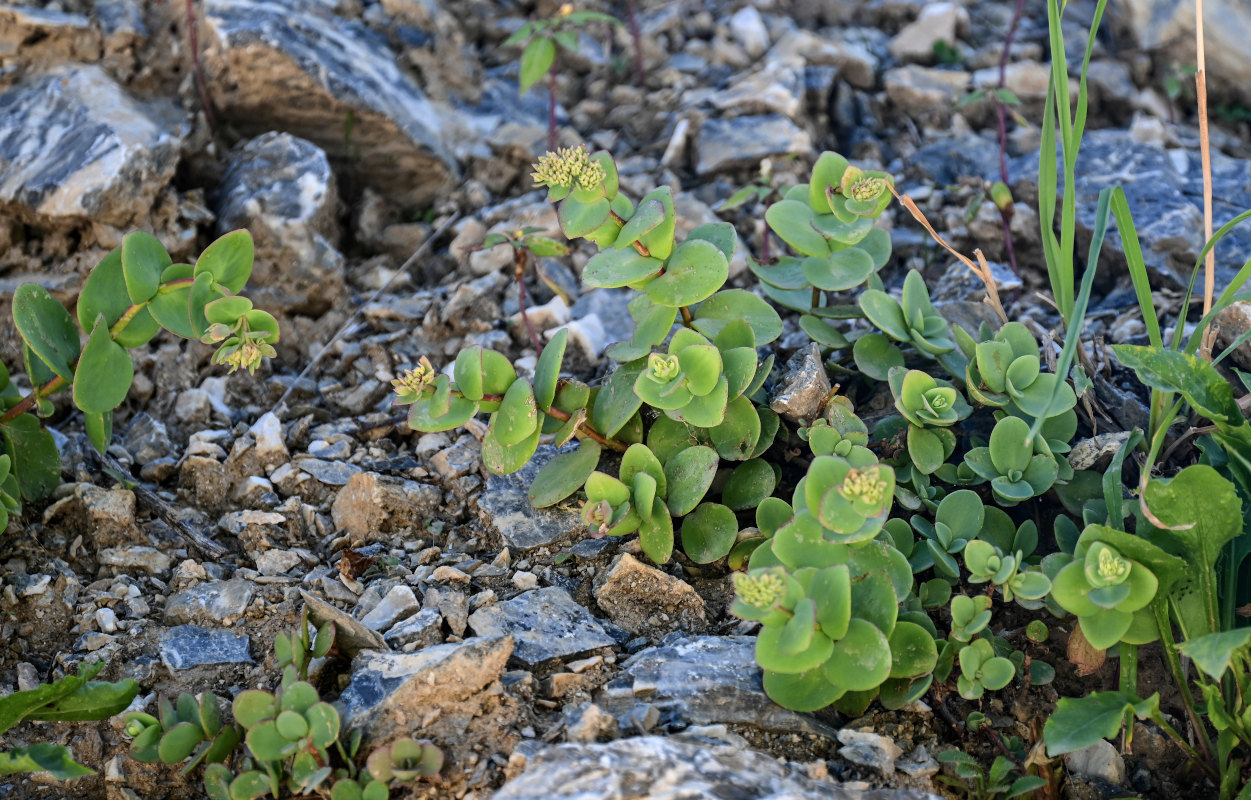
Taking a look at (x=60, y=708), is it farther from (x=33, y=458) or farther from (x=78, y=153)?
(x=78, y=153)

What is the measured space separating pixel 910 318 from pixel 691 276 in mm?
515

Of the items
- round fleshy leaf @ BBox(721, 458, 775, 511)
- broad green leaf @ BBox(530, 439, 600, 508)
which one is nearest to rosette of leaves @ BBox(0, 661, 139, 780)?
broad green leaf @ BBox(530, 439, 600, 508)

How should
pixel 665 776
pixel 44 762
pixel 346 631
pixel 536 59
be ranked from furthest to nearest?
pixel 536 59 → pixel 346 631 → pixel 44 762 → pixel 665 776

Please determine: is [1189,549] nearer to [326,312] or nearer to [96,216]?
[326,312]

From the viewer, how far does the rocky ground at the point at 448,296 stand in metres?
1.84

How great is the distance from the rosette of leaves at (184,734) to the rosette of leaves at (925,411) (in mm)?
1423

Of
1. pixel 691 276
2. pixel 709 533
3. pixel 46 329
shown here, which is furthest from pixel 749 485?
pixel 46 329

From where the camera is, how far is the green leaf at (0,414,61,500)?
228cm

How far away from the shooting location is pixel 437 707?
1.79 m

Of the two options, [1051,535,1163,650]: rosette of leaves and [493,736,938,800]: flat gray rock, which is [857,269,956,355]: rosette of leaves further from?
[493,736,938,800]: flat gray rock

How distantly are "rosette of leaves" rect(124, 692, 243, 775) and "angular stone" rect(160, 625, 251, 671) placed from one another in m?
0.19

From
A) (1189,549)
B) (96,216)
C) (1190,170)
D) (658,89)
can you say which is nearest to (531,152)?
(658,89)

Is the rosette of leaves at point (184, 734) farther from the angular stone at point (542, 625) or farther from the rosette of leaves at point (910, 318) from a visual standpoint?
the rosette of leaves at point (910, 318)

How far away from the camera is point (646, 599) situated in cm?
210
